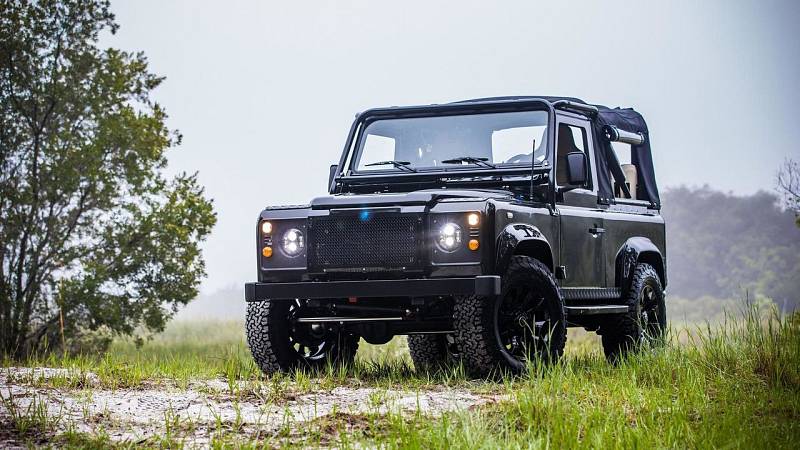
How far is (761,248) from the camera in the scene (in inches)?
2355

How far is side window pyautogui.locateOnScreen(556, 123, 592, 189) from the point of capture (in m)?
9.56

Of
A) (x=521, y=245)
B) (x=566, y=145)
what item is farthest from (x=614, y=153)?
(x=521, y=245)

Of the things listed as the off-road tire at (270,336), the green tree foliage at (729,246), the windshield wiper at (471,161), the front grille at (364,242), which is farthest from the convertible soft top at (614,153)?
the green tree foliage at (729,246)

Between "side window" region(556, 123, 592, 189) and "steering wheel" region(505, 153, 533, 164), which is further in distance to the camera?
"side window" region(556, 123, 592, 189)

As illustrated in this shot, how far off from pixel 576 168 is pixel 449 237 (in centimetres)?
139

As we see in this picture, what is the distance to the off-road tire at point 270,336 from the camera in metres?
8.91

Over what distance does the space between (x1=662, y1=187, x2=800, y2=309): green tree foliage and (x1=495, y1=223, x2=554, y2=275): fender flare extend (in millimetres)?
43564

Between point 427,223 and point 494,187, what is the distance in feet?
3.71

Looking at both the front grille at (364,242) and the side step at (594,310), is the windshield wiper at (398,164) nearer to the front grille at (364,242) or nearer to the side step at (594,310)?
the front grille at (364,242)

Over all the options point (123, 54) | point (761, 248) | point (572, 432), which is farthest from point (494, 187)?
point (761, 248)

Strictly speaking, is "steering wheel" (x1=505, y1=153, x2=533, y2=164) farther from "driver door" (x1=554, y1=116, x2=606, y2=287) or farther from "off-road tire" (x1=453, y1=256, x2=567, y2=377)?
"off-road tire" (x1=453, y1=256, x2=567, y2=377)

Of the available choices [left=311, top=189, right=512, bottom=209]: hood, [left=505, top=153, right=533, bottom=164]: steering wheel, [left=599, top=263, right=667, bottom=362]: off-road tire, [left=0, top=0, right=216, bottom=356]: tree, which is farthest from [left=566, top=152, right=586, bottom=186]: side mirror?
[left=0, top=0, right=216, bottom=356]: tree

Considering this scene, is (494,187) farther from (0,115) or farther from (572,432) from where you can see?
(0,115)

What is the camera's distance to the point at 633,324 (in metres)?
10.5
